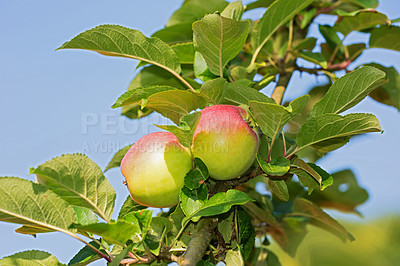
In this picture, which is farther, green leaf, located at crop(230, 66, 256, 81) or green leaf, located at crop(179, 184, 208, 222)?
green leaf, located at crop(230, 66, 256, 81)

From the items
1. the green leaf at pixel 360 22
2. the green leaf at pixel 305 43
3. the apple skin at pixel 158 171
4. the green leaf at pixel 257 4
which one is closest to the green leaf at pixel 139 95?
the apple skin at pixel 158 171

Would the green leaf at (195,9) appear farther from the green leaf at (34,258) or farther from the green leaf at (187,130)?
the green leaf at (34,258)

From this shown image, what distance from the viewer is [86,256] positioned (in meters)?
0.87

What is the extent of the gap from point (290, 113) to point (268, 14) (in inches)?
19.2

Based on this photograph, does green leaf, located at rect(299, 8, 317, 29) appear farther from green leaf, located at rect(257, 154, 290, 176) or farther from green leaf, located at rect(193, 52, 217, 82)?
green leaf, located at rect(257, 154, 290, 176)

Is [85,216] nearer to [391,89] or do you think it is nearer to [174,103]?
[174,103]

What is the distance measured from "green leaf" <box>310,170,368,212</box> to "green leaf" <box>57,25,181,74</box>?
1.00 metres

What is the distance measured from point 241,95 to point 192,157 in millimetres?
204

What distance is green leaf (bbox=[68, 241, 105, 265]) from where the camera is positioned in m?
0.86

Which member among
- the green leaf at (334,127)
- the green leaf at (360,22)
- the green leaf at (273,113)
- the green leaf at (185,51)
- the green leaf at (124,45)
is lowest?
the green leaf at (334,127)

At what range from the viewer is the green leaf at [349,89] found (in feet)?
2.97

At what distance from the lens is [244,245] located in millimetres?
945

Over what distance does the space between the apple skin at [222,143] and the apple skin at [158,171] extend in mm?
44

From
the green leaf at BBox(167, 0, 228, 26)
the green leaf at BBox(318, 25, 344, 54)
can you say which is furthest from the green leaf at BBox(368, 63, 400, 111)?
the green leaf at BBox(167, 0, 228, 26)
